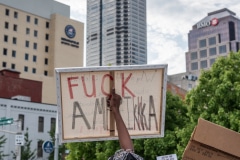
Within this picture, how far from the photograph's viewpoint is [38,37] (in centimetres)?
7356

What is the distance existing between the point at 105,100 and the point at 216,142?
118 centimetres

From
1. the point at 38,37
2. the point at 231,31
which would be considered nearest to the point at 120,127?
the point at 38,37

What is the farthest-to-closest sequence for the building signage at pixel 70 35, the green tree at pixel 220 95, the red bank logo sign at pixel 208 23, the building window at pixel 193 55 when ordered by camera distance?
1. the red bank logo sign at pixel 208 23
2. the building window at pixel 193 55
3. the building signage at pixel 70 35
4. the green tree at pixel 220 95

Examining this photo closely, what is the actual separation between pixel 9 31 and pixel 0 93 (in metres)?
28.4

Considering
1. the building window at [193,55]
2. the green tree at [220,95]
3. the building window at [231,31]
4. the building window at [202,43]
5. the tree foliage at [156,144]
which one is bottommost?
the tree foliage at [156,144]

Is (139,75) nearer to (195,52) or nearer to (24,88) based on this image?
→ (24,88)

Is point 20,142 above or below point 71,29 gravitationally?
below

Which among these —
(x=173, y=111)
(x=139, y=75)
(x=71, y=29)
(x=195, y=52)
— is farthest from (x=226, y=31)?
(x=139, y=75)

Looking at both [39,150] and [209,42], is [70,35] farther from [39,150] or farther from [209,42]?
[209,42]

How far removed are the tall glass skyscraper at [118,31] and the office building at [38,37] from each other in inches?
3128

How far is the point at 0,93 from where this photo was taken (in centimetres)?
4300

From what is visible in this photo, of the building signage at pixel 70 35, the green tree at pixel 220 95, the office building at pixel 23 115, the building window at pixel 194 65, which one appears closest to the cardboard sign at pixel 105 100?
the green tree at pixel 220 95

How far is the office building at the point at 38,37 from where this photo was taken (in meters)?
69.1

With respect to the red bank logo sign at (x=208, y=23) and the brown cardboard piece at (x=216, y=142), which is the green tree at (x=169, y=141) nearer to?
the brown cardboard piece at (x=216, y=142)
